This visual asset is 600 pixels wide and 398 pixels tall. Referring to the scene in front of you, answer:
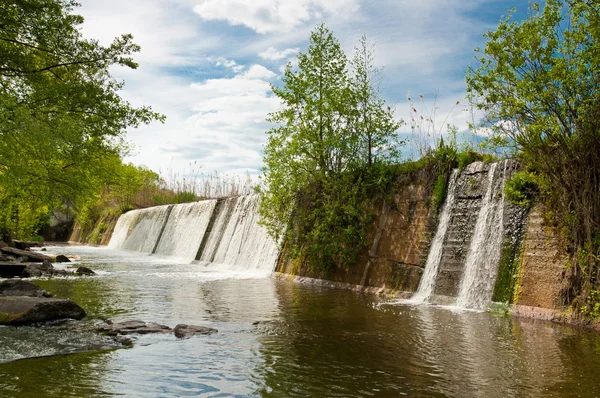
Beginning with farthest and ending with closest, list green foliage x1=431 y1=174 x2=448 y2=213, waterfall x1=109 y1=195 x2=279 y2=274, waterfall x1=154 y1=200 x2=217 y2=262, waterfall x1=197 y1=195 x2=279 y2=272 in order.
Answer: waterfall x1=154 y1=200 x2=217 y2=262 → waterfall x1=109 y1=195 x2=279 y2=274 → waterfall x1=197 y1=195 x2=279 y2=272 → green foliage x1=431 y1=174 x2=448 y2=213

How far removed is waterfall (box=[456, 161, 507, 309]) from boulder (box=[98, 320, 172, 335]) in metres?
5.87

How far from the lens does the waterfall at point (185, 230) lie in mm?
24719

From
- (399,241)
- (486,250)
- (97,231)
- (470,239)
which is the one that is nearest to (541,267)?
(486,250)

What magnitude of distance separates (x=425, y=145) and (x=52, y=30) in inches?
429

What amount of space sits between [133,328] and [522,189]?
24.7 ft

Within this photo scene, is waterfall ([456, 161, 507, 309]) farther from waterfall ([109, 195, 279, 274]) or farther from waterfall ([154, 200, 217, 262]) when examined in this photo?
waterfall ([154, 200, 217, 262])

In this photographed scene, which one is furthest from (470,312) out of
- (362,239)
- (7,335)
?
(7,335)

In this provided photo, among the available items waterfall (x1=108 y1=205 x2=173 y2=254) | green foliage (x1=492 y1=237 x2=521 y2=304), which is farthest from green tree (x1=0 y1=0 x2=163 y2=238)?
waterfall (x1=108 y1=205 x2=173 y2=254)

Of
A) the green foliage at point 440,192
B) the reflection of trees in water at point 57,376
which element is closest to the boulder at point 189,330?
the reflection of trees in water at point 57,376

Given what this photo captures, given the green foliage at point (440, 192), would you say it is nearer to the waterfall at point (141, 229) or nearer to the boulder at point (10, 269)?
the boulder at point (10, 269)

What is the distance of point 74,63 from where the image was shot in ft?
49.1

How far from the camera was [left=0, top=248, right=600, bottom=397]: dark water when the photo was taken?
15.7 ft

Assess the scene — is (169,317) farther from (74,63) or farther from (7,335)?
(74,63)

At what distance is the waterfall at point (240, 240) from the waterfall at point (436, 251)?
21.1 feet
